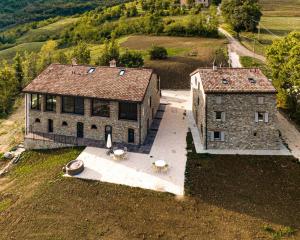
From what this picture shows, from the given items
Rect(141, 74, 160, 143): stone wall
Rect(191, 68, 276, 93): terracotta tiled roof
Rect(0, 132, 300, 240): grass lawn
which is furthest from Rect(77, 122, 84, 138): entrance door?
Rect(191, 68, 276, 93): terracotta tiled roof

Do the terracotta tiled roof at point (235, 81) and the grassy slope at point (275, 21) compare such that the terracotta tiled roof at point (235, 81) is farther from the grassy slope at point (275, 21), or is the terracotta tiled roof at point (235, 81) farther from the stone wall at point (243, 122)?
the grassy slope at point (275, 21)

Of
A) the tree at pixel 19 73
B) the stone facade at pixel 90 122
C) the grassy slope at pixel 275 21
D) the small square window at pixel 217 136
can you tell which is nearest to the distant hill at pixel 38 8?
the grassy slope at pixel 275 21

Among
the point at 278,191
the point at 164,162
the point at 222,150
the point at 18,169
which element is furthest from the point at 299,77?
the point at 18,169

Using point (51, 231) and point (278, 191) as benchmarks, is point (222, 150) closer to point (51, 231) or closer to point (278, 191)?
point (278, 191)

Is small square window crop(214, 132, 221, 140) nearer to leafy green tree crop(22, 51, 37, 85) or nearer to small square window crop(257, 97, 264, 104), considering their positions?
small square window crop(257, 97, 264, 104)

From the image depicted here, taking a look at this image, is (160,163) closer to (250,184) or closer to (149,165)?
(149,165)

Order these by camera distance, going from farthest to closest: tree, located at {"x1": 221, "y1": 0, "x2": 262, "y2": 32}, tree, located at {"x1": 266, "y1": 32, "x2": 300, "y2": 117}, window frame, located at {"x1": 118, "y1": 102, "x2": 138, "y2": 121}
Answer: tree, located at {"x1": 221, "y1": 0, "x2": 262, "y2": 32}, tree, located at {"x1": 266, "y1": 32, "x2": 300, "y2": 117}, window frame, located at {"x1": 118, "y1": 102, "x2": 138, "y2": 121}
